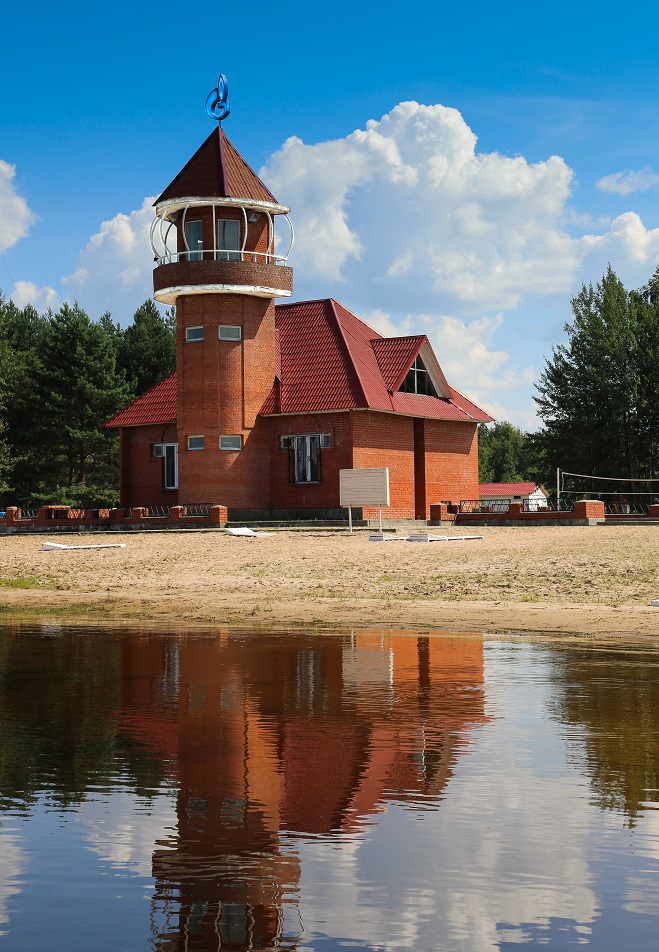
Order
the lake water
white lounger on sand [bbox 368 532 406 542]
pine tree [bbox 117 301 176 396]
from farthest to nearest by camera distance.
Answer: pine tree [bbox 117 301 176 396], white lounger on sand [bbox 368 532 406 542], the lake water

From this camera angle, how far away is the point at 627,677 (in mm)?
11484

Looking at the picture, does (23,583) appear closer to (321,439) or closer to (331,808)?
(321,439)

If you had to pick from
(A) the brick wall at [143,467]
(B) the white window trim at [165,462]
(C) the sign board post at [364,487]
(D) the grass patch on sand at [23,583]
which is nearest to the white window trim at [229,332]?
(A) the brick wall at [143,467]

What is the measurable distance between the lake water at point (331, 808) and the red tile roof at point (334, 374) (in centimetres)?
2748

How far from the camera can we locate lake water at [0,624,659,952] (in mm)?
4957

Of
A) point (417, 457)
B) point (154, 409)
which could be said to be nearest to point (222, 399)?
point (154, 409)

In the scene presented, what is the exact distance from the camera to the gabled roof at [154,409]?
144 ft

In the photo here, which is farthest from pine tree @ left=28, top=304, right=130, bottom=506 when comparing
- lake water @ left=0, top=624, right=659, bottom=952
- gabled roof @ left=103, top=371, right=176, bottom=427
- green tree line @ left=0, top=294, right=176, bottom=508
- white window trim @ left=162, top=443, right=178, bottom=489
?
lake water @ left=0, top=624, right=659, bottom=952

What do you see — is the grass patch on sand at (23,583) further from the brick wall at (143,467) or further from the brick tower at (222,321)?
the brick wall at (143,467)

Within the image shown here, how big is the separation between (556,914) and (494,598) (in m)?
14.3

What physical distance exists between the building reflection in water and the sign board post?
19093 millimetres

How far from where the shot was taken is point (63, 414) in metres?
59.8

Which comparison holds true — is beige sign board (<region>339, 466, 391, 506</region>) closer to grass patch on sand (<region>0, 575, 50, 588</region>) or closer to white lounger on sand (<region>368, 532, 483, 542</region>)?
white lounger on sand (<region>368, 532, 483, 542</region>)

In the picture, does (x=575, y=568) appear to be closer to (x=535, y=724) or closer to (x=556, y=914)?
(x=535, y=724)
